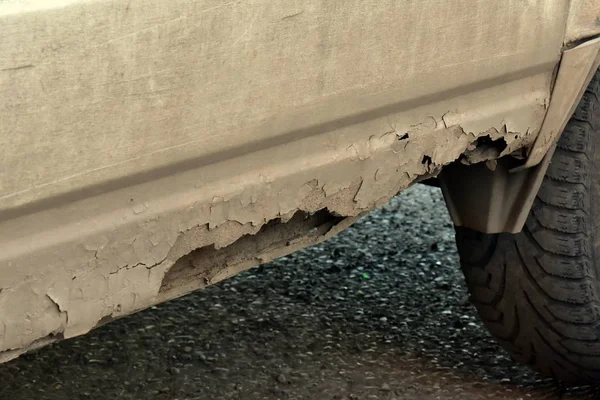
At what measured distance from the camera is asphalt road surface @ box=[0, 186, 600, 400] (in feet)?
8.94

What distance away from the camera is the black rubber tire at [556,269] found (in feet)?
A: 7.82

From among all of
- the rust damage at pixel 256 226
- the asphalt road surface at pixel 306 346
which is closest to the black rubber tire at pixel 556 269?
the asphalt road surface at pixel 306 346

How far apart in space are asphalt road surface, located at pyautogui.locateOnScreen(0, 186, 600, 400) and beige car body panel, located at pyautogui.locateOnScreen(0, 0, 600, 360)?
33.1 inches

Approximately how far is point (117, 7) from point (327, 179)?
1.83 feet

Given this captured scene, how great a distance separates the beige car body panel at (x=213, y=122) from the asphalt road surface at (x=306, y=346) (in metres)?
0.84

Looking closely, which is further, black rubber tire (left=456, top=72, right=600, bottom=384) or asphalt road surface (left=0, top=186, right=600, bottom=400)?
asphalt road surface (left=0, top=186, right=600, bottom=400)

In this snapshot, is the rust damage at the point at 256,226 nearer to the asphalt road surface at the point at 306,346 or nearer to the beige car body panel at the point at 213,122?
the beige car body panel at the point at 213,122

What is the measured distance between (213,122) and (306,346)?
4.81 ft

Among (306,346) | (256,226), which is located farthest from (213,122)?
(306,346)

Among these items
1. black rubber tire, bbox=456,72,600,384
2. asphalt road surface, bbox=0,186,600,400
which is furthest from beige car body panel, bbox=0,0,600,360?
asphalt road surface, bbox=0,186,600,400

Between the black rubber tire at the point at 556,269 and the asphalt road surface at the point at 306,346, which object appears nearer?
the black rubber tire at the point at 556,269

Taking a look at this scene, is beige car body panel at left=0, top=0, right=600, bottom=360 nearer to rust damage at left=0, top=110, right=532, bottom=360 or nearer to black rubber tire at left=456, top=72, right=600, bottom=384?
rust damage at left=0, top=110, right=532, bottom=360

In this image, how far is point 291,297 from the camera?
3.35 metres

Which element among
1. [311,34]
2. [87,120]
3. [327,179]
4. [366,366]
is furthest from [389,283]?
[87,120]
